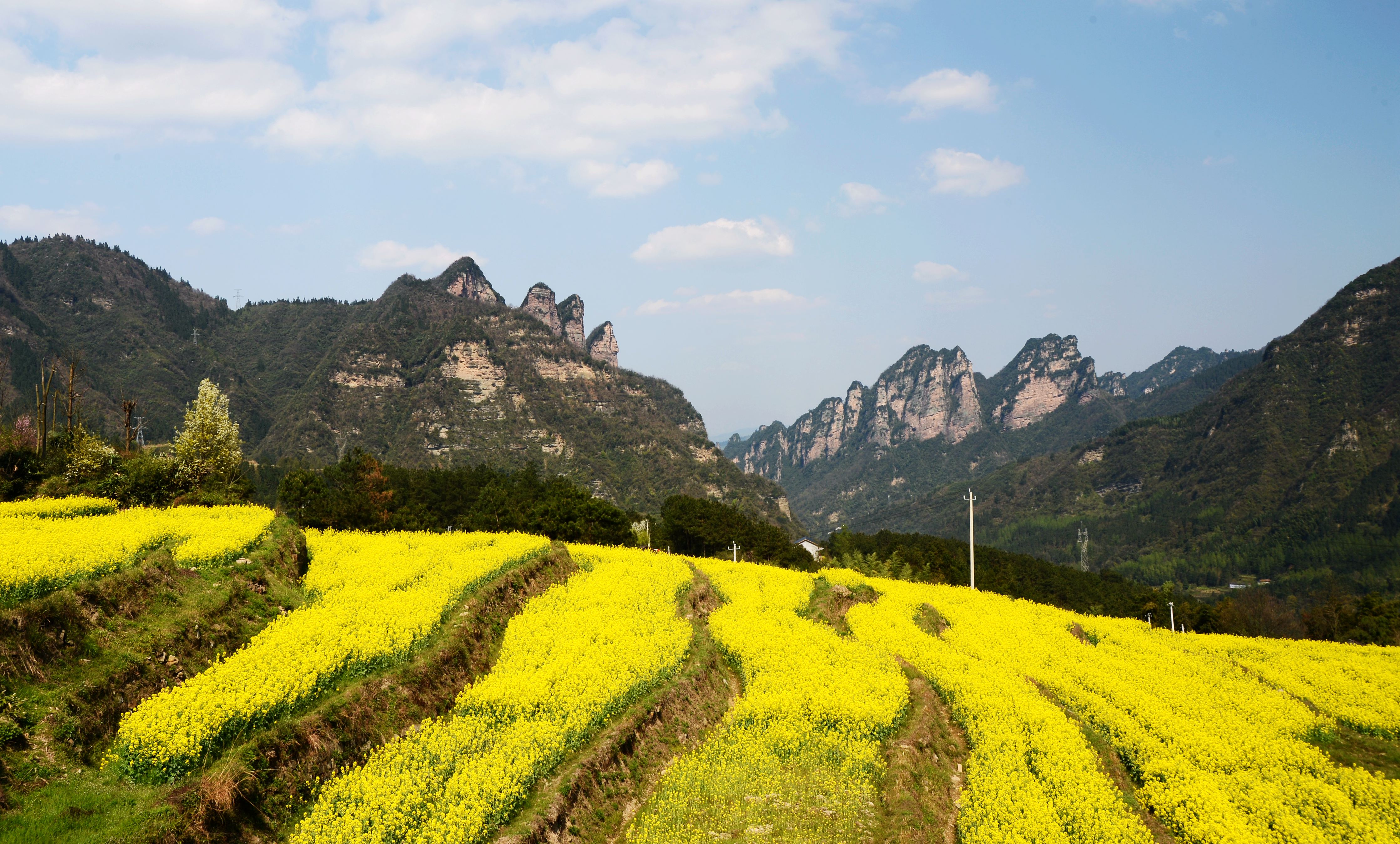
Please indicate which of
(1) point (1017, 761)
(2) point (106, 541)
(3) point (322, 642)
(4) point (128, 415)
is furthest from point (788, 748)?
(4) point (128, 415)

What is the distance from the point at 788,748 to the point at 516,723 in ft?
23.9

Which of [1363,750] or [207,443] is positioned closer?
[1363,750]

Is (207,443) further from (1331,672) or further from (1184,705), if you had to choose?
(1331,672)

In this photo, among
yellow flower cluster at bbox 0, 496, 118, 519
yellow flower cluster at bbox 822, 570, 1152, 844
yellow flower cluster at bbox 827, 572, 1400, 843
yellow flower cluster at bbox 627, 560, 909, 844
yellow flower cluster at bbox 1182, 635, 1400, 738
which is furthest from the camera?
yellow flower cluster at bbox 1182, 635, 1400, 738

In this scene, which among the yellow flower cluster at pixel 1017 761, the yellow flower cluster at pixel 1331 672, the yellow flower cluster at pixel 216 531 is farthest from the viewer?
the yellow flower cluster at pixel 1331 672

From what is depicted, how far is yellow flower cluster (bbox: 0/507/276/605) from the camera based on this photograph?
15.8m

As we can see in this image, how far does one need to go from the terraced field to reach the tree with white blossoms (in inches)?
285

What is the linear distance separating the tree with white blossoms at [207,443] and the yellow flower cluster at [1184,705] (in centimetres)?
3164

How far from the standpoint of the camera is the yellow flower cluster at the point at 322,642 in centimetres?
1262

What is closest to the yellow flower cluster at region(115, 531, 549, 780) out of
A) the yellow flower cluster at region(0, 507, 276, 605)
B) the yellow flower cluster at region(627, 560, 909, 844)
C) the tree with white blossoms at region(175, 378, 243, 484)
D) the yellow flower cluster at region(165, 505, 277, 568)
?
the yellow flower cluster at region(165, 505, 277, 568)

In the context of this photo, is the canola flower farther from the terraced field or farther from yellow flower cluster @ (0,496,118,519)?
yellow flower cluster @ (0,496,118,519)

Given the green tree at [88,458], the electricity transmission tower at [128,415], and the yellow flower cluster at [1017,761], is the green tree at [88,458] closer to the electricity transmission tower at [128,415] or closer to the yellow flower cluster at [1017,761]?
the electricity transmission tower at [128,415]

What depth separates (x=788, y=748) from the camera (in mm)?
19438

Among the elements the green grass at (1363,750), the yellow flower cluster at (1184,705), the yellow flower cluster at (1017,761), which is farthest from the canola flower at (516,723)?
the green grass at (1363,750)
